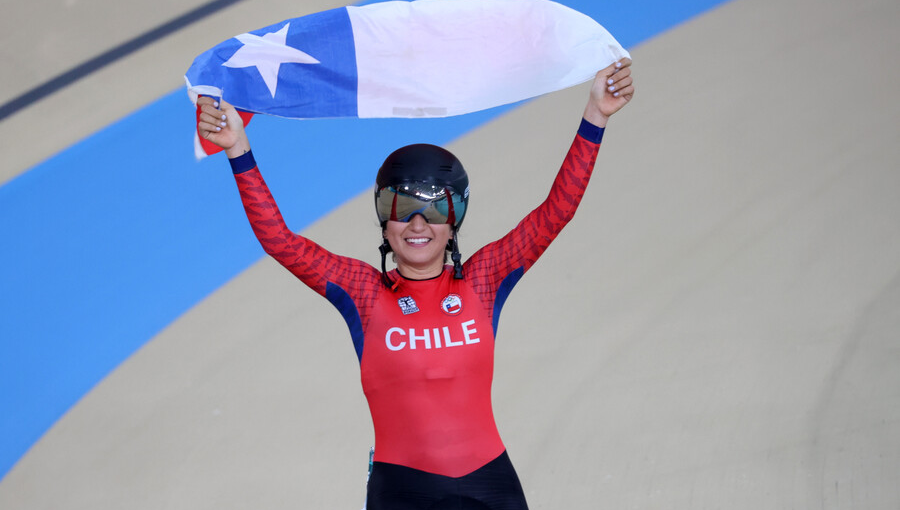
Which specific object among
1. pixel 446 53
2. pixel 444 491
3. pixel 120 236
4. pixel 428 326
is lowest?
pixel 444 491

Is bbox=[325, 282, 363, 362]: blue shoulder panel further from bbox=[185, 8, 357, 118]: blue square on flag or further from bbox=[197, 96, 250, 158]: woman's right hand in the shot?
bbox=[185, 8, 357, 118]: blue square on flag

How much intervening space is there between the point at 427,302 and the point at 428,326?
73mm

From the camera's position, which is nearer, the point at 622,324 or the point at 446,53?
the point at 446,53

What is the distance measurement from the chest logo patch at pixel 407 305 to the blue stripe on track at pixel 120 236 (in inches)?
102

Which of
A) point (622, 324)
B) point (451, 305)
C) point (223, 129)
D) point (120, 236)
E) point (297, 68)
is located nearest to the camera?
point (223, 129)

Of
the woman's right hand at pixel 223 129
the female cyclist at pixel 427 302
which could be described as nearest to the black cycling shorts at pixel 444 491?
the female cyclist at pixel 427 302

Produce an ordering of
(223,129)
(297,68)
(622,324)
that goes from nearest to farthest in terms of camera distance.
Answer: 1. (223,129)
2. (297,68)
3. (622,324)

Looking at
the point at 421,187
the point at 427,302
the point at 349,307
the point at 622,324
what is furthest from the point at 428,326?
the point at 622,324

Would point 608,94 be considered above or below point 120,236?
below

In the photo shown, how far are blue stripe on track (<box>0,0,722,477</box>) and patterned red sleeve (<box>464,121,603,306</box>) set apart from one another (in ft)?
8.92

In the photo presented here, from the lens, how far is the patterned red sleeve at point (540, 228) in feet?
7.97

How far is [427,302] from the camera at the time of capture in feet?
7.99

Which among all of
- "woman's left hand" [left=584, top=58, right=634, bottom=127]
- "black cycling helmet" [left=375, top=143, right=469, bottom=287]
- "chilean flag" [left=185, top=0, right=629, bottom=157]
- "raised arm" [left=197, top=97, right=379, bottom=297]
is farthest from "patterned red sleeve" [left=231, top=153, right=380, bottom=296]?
"woman's left hand" [left=584, top=58, right=634, bottom=127]

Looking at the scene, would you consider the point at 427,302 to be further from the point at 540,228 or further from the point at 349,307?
the point at 540,228
